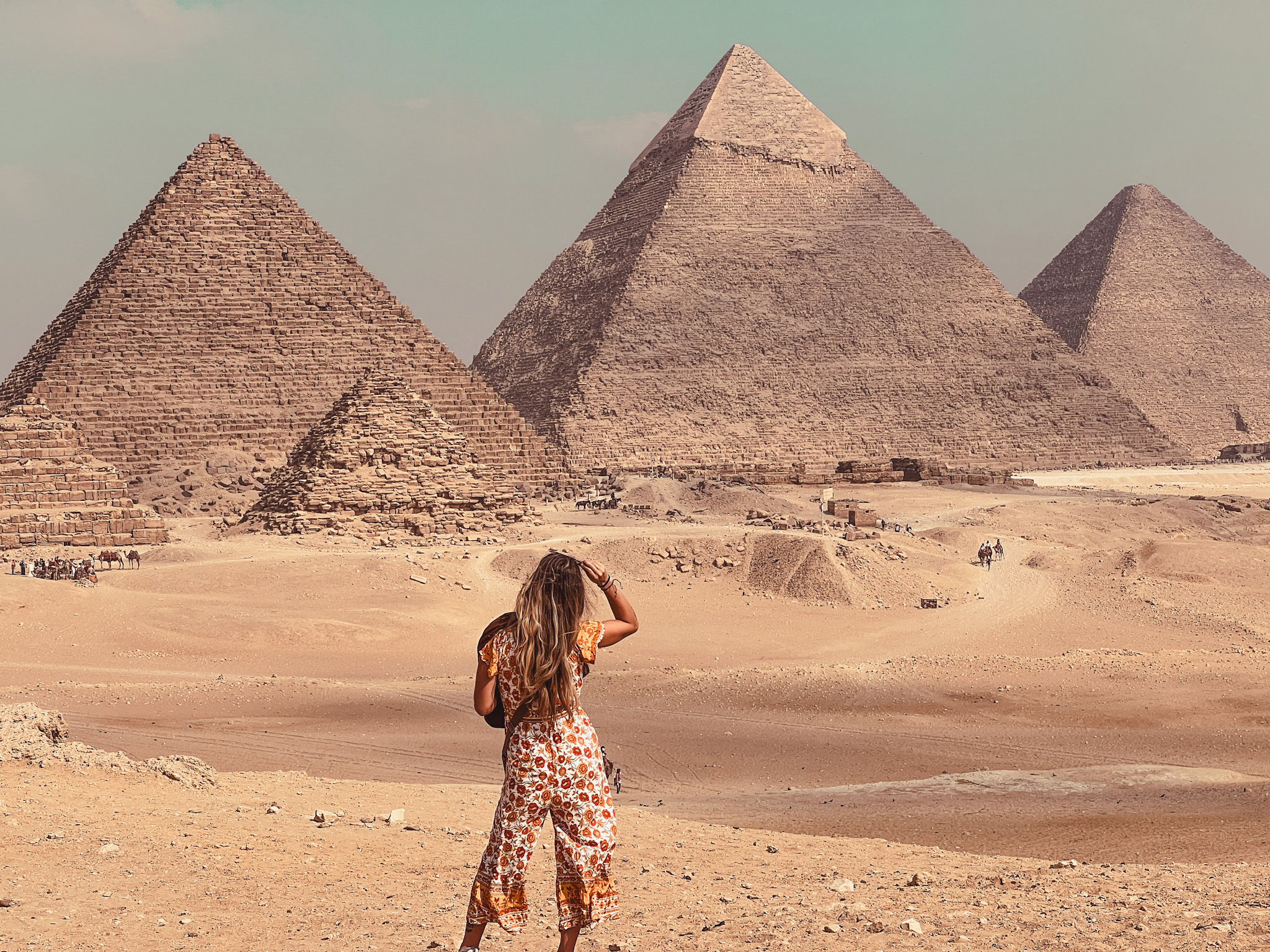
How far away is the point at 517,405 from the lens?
236 ft

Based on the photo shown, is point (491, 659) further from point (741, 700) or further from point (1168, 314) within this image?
point (1168, 314)

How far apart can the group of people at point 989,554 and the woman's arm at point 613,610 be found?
16.8 metres

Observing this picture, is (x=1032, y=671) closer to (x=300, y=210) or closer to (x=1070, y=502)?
(x=1070, y=502)

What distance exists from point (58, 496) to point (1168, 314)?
87854 mm

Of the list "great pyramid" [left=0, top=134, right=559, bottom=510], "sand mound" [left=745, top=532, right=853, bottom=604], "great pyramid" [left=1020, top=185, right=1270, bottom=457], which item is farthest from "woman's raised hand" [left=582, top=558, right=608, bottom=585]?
"great pyramid" [left=1020, top=185, right=1270, bottom=457]

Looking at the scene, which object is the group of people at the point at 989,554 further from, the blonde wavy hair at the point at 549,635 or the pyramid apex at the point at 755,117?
the pyramid apex at the point at 755,117

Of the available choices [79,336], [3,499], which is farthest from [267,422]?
[3,499]

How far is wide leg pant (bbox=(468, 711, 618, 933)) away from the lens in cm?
455

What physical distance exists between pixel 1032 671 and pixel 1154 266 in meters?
94.6

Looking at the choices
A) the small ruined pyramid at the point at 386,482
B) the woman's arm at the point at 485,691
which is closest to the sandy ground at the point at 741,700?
the woman's arm at the point at 485,691

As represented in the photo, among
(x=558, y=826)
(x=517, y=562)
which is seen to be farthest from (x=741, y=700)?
(x=517, y=562)

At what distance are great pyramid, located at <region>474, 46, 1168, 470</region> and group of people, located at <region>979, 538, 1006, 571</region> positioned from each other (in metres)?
41.8

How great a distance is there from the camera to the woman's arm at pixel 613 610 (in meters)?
4.71

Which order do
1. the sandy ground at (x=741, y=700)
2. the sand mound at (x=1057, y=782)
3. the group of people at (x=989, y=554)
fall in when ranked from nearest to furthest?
the sandy ground at (x=741, y=700) → the sand mound at (x=1057, y=782) → the group of people at (x=989, y=554)
